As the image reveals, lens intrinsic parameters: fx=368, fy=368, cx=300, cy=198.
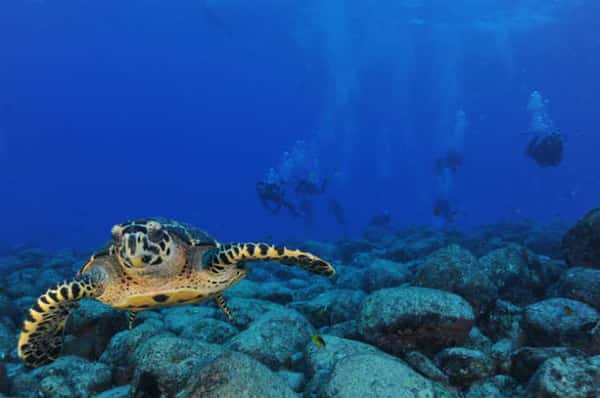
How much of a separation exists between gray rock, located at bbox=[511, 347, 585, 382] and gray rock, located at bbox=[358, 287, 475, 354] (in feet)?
1.78

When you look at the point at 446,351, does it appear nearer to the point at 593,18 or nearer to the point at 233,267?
the point at 233,267

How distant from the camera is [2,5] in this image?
181ft

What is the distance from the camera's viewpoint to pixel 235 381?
2887 mm

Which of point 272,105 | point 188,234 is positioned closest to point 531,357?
point 188,234

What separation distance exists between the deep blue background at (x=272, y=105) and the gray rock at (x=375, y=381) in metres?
31.5

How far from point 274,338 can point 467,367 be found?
2.19 m

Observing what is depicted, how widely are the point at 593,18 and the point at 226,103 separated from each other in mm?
97044

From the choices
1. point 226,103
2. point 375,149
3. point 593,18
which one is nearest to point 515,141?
point 375,149

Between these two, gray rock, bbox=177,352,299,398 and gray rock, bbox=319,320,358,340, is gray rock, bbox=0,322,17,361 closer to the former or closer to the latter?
gray rock, bbox=177,352,299,398

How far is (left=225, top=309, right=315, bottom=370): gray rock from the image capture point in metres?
4.38

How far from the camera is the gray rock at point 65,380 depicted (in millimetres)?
3938

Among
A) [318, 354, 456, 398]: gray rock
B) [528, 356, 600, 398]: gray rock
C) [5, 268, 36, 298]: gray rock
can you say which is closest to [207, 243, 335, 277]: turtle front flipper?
[318, 354, 456, 398]: gray rock

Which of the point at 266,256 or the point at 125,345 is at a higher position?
the point at 266,256

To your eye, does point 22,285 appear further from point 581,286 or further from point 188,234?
point 581,286
